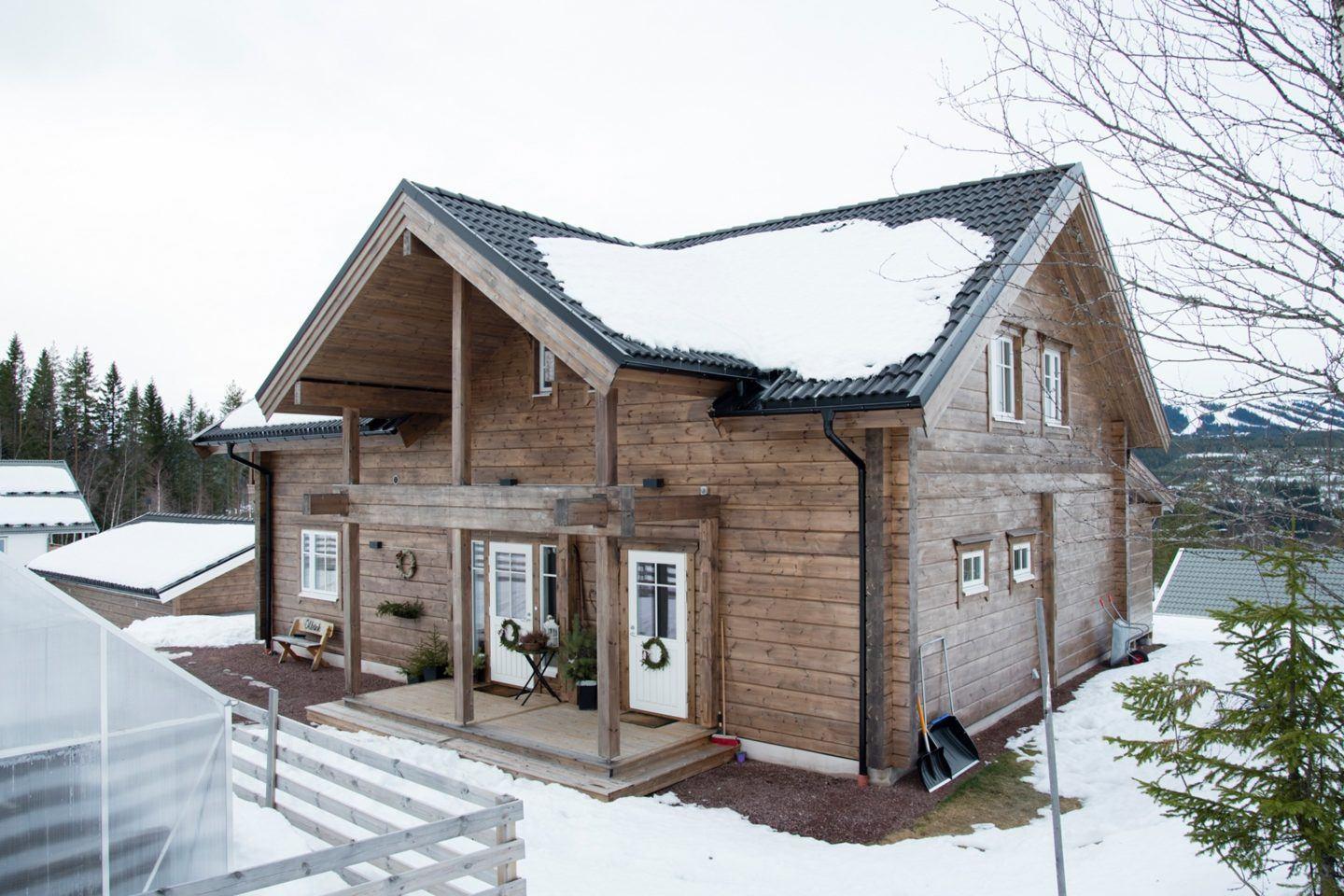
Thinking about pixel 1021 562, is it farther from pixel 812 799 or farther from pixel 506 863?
pixel 506 863

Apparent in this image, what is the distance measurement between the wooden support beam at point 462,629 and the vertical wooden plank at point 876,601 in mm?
4004

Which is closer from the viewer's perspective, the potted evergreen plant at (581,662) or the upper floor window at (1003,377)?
the potted evergreen plant at (581,662)

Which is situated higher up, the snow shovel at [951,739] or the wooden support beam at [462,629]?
the wooden support beam at [462,629]

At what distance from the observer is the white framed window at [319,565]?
1445cm

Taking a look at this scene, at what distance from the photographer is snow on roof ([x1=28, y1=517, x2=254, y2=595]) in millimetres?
19406

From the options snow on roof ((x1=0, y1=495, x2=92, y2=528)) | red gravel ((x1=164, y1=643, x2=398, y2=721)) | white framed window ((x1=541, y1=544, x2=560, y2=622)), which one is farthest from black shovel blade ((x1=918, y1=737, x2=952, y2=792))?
snow on roof ((x1=0, y1=495, x2=92, y2=528))

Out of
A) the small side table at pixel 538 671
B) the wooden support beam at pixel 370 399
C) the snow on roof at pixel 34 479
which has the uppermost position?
the wooden support beam at pixel 370 399

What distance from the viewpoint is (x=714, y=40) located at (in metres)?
11.7

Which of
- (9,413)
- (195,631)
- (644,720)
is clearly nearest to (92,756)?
(644,720)

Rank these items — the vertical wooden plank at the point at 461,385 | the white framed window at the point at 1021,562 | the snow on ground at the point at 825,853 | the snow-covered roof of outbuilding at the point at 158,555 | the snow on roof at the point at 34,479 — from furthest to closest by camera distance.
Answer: the snow on roof at the point at 34,479 → the snow-covered roof of outbuilding at the point at 158,555 → the white framed window at the point at 1021,562 → the vertical wooden plank at the point at 461,385 → the snow on ground at the point at 825,853

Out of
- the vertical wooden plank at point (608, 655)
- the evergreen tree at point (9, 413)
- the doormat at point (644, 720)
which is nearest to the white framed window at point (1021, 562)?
the doormat at point (644, 720)

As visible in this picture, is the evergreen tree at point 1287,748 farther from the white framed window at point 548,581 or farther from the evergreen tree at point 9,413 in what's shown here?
the evergreen tree at point 9,413

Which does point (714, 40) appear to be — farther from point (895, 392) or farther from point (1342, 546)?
point (1342, 546)

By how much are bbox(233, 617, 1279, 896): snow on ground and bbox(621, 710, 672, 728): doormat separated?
4.99 ft
